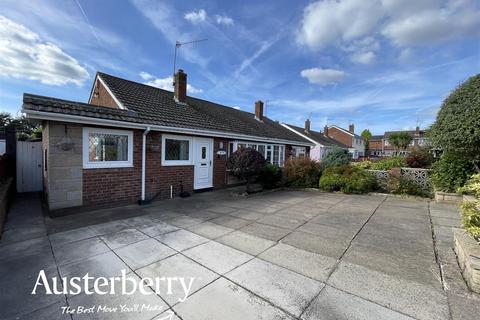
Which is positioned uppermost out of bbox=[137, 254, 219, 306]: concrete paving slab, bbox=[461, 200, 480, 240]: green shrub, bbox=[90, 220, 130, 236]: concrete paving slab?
bbox=[461, 200, 480, 240]: green shrub

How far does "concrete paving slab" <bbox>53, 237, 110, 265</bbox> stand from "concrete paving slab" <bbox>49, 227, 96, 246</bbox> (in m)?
0.20

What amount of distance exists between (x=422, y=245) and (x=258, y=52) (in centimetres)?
1111

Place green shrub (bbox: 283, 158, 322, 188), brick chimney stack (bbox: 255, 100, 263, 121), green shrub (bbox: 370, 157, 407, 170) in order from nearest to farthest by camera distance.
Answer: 1. green shrub (bbox: 370, 157, 407, 170)
2. green shrub (bbox: 283, 158, 322, 188)
3. brick chimney stack (bbox: 255, 100, 263, 121)

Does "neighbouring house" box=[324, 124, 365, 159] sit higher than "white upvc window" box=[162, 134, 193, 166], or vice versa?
"neighbouring house" box=[324, 124, 365, 159]

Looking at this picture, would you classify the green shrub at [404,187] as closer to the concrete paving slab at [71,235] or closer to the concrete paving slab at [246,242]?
the concrete paving slab at [246,242]

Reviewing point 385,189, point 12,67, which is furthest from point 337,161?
point 12,67

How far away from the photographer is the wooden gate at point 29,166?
8.52 m

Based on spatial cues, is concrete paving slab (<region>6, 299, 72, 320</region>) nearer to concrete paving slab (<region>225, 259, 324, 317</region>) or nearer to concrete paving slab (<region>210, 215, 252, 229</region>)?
concrete paving slab (<region>225, 259, 324, 317</region>)

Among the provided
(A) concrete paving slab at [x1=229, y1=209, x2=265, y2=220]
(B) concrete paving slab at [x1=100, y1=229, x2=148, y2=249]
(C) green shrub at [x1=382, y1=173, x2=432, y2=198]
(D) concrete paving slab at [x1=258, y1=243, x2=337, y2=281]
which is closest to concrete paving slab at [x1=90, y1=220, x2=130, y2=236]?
(B) concrete paving slab at [x1=100, y1=229, x2=148, y2=249]

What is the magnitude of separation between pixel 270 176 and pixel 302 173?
5.18 ft

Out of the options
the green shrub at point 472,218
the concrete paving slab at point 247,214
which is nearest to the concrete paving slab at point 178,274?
the concrete paving slab at point 247,214

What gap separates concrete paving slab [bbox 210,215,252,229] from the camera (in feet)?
16.5

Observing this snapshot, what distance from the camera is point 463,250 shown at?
2902 mm

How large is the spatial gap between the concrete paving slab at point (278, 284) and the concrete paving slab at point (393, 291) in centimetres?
37
